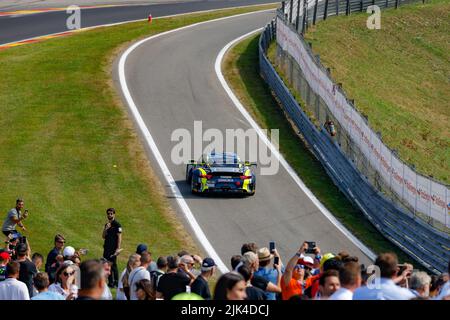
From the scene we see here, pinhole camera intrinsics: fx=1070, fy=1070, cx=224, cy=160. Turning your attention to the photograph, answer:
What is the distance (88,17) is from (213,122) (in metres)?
20.6

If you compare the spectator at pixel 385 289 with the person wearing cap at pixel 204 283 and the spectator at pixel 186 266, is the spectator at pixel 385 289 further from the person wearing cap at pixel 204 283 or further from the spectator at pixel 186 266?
the spectator at pixel 186 266

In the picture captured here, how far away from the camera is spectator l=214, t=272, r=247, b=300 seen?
9.52 m

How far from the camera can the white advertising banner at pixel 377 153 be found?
78.6 feet

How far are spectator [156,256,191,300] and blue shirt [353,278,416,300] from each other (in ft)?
12.1

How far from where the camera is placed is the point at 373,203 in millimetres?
28297

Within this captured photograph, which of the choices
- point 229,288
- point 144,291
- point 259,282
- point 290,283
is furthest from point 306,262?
point 229,288

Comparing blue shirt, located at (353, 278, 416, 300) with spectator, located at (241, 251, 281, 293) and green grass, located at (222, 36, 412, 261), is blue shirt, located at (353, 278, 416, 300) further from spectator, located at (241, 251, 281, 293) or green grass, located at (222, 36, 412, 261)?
green grass, located at (222, 36, 412, 261)

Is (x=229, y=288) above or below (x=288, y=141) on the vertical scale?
above

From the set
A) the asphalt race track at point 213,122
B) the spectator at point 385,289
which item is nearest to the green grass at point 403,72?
the asphalt race track at point 213,122

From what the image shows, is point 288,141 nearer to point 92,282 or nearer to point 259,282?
point 259,282

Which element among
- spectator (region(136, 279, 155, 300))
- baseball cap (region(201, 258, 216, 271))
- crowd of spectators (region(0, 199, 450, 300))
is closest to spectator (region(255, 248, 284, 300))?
crowd of spectators (region(0, 199, 450, 300))

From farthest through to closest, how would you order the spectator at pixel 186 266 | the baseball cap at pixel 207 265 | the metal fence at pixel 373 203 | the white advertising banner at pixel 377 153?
1. the metal fence at pixel 373 203
2. the white advertising banner at pixel 377 153
3. the spectator at pixel 186 266
4. the baseball cap at pixel 207 265

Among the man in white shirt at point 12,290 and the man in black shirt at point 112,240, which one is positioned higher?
the man in white shirt at point 12,290

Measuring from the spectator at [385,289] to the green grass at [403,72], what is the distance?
27.3m
